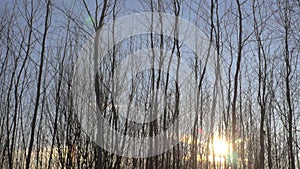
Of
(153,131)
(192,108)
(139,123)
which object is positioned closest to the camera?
(153,131)

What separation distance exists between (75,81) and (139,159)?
56.3 inches

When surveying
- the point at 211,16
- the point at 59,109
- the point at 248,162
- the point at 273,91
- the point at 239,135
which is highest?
the point at 211,16

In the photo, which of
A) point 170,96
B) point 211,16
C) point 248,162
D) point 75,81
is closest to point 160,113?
point 170,96

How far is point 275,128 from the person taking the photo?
6363 mm

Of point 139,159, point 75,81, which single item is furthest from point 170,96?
point 75,81

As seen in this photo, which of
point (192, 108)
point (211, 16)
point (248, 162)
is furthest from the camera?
point (248, 162)

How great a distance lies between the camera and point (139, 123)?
4.67m

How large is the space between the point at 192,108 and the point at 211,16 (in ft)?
7.05

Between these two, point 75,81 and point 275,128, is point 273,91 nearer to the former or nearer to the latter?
point 275,128

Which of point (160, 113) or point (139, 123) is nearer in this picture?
point (139, 123)

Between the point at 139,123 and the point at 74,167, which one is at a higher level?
the point at 139,123

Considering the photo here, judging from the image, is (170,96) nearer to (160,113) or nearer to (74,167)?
(160,113)

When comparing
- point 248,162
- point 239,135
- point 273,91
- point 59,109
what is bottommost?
point 248,162

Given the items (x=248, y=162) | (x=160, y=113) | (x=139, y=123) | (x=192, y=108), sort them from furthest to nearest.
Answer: (x=248, y=162)
(x=192, y=108)
(x=160, y=113)
(x=139, y=123)
